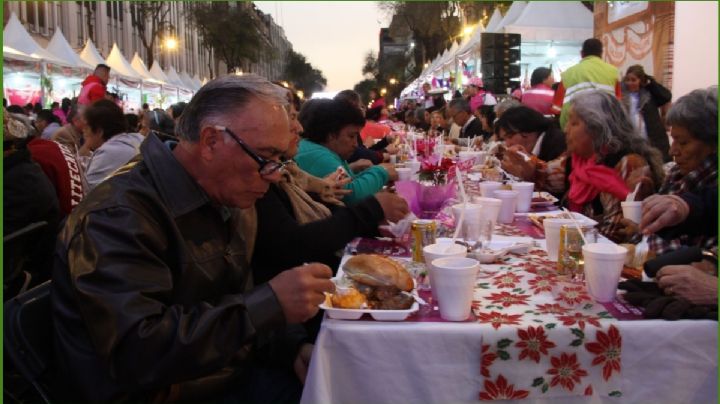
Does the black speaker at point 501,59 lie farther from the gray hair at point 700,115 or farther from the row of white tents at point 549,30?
the gray hair at point 700,115

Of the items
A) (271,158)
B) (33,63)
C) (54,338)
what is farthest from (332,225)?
(33,63)

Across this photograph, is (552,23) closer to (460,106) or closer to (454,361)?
(460,106)

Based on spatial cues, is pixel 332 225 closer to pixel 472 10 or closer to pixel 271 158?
pixel 271 158

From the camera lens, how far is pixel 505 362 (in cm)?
159

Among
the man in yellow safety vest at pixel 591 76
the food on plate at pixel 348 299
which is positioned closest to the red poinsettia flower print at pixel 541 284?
the food on plate at pixel 348 299

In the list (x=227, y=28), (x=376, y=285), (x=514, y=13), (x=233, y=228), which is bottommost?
(x=376, y=285)

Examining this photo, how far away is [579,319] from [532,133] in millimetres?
4341

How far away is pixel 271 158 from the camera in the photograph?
166 centimetres

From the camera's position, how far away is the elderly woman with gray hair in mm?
3291

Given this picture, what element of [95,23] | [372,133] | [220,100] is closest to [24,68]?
[372,133]

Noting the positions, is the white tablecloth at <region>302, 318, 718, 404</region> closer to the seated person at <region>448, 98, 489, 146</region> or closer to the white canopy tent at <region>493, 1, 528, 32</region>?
the seated person at <region>448, 98, 489, 146</region>

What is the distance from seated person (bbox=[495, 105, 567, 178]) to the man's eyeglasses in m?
4.29

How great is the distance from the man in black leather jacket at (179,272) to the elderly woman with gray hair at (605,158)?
2.18m

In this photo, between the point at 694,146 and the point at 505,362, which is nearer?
the point at 505,362
